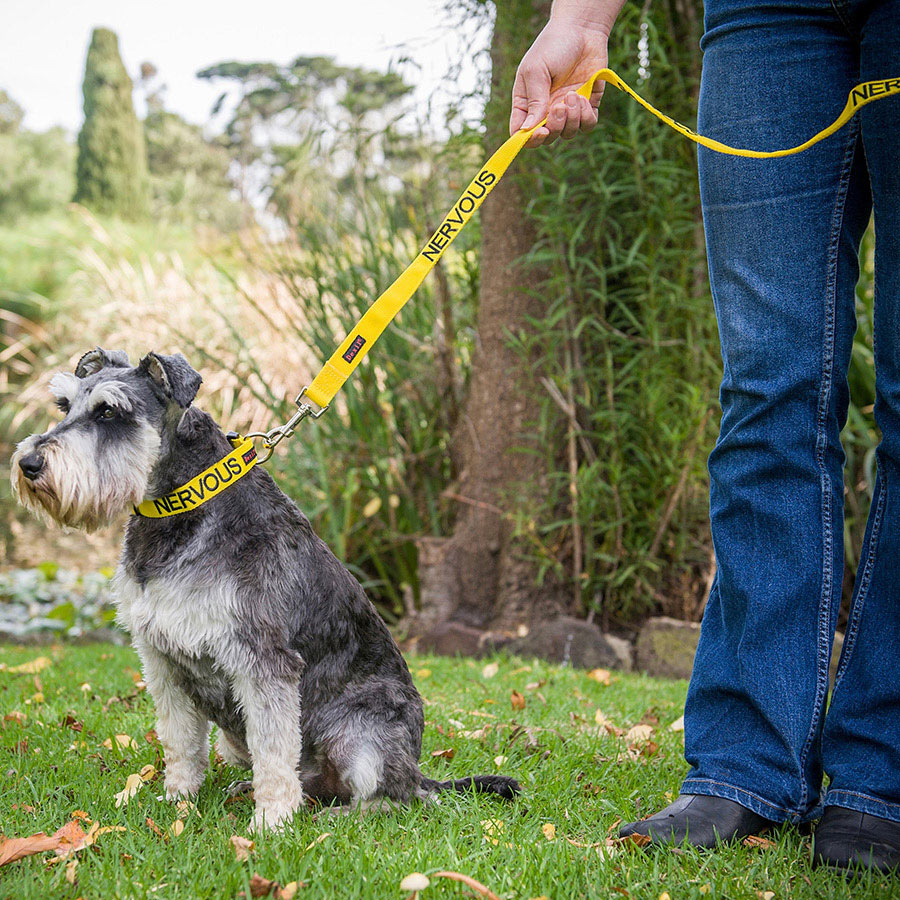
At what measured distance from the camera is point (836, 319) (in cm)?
217

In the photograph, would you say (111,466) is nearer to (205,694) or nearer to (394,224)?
(205,694)

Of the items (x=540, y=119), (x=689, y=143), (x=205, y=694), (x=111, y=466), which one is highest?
(x=689, y=143)

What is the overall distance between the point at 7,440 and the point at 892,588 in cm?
1291

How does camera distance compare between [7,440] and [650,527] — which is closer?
[650,527]

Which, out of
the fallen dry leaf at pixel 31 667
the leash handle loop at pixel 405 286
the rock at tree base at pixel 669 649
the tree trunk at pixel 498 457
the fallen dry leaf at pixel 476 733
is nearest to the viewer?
the leash handle loop at pixel 405 286

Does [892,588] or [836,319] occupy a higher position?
[836,319]

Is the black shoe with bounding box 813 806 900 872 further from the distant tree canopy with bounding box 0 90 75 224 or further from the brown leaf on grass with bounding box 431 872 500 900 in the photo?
the distant tree canopy with bounding box 0 90 75 224

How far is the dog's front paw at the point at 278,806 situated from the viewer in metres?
2.24

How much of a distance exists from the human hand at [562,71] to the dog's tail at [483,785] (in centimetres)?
182

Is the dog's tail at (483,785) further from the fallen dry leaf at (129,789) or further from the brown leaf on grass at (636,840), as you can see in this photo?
the fallen dry leaf at (129,789)

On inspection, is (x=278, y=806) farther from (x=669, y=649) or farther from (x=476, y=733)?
(x=669, y=649)

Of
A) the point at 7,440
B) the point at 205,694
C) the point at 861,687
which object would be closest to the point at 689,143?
the point at 861,687

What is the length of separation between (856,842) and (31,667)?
4087 millimetres

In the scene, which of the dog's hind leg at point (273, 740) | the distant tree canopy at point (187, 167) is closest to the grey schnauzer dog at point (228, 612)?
the dog's hind leg at point (273, 740)
